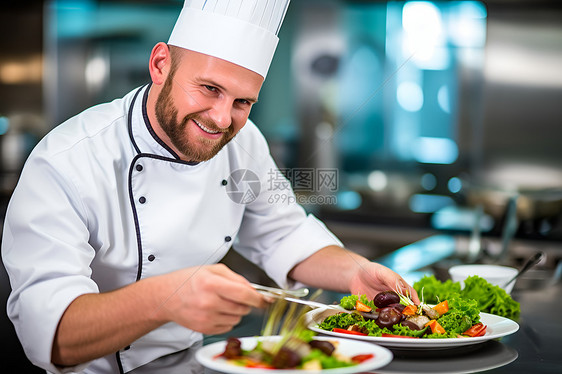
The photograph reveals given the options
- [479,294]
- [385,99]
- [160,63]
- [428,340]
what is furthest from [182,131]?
[385,99]

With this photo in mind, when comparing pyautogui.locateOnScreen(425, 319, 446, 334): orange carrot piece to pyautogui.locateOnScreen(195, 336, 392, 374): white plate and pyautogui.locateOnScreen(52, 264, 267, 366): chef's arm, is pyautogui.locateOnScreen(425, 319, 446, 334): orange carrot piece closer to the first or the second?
pyautogui.locateOnScreen(195, 336, 392, 374): white plate

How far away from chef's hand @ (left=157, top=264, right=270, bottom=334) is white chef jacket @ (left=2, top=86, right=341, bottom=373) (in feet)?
0.69

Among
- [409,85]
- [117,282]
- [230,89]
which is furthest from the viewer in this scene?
[409,85]

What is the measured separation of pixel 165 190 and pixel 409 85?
8.69 feet

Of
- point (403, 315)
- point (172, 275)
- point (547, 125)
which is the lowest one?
point (403, 315)

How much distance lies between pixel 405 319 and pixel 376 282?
0.24 m

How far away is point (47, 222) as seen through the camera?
117cm

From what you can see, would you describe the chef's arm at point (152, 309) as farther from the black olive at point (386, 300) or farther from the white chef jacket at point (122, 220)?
the black olive at point (386, 300)

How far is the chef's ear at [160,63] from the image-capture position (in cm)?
139

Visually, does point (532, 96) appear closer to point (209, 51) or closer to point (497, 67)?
point (497, 67)

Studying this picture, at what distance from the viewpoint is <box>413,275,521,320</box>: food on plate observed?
147 cm

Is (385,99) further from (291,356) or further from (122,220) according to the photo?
(291,356)

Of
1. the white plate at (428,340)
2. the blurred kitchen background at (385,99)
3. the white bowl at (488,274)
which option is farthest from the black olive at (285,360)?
the blurred kitchen background at (385,99)

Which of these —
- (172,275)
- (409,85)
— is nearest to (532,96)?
(409,85)
